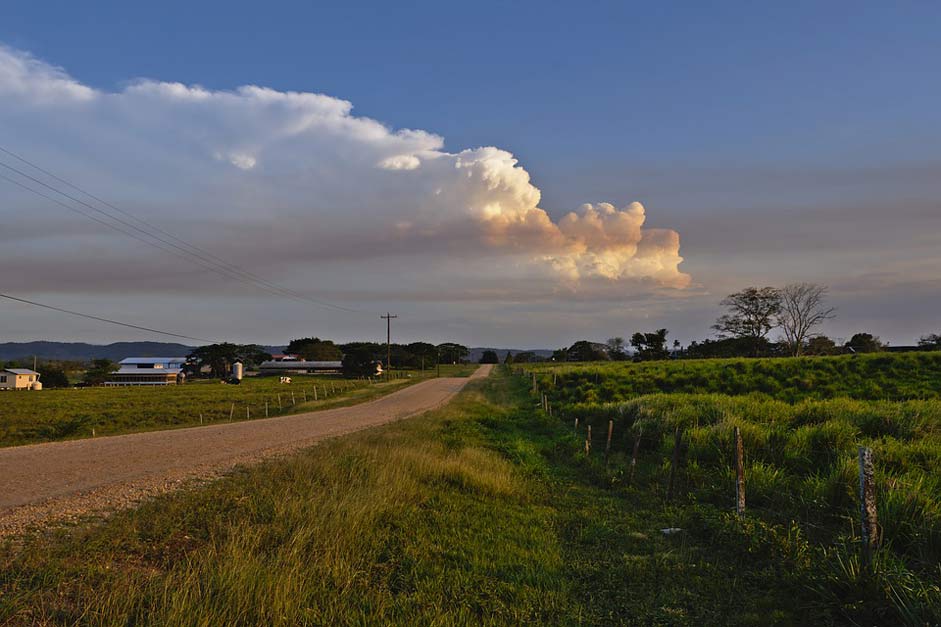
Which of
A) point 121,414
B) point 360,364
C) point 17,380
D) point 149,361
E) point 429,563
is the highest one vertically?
point 149,361

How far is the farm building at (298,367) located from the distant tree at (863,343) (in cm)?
11151

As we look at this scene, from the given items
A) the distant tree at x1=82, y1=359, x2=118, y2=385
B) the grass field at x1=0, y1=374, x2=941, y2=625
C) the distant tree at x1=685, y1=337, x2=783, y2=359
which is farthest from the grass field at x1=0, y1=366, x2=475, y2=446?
the distant tree at x1=82, y1=359, x2=118, y2=385

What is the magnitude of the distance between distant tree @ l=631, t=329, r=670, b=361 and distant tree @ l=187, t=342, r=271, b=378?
308 feet

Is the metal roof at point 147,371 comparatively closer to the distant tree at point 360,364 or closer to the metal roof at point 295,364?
the metal roof at point 295,364

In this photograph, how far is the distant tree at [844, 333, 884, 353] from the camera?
86.0m

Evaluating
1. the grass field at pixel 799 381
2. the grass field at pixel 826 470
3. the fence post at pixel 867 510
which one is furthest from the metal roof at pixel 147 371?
the fence post at pixel 867 510

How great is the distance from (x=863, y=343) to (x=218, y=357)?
13646 centimetres

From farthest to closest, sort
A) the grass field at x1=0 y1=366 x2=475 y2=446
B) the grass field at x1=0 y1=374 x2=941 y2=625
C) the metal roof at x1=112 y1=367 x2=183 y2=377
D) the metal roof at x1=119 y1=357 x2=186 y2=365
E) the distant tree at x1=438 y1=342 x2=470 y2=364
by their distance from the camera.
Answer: the distant tree at x1=438 y1=342 x2=470 y2=364 → the metal roof at x1=119 y1=357 x2=186 y2=365 → the metal roof at x1=112 y1=367 x2=183 y2=377 → the grass field at x1=0 y1=366 x2=475 y2=446 → the grass field at x1=0 y1=374 x2=941 y2=625

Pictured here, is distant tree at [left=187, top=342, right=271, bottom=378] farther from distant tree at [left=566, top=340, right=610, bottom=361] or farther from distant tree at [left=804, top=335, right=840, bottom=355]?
distant tree at [left=804, top=335, right=840, bottom=355]

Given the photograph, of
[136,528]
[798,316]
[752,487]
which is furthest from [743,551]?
[798,316]

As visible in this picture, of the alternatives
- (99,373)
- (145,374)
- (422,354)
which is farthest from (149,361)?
(422,354)

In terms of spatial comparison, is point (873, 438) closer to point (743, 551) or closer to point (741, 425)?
point (741, 425)

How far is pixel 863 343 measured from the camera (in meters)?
88.9

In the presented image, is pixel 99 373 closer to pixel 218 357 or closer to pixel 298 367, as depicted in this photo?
pixel 218 357
